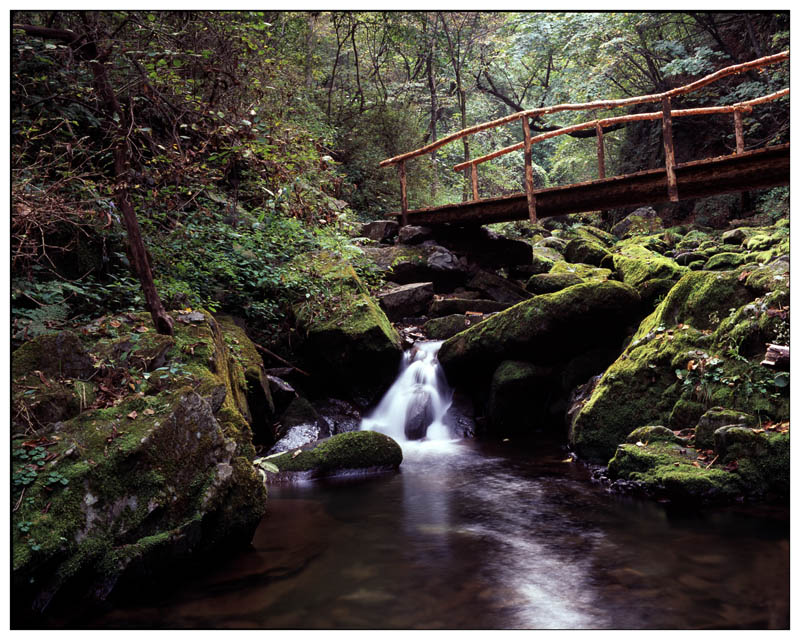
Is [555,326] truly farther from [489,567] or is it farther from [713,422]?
[489,567]

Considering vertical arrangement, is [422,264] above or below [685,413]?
above

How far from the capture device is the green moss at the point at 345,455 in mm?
5996

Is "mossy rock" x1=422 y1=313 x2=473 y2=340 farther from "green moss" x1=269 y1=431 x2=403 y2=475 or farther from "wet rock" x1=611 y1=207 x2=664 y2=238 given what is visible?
"wet rock" x1=611 y1=207 x2=664 y2=238

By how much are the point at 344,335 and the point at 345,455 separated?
2.32 m

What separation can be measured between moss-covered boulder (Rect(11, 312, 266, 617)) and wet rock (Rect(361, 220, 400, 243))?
9011 millimetres

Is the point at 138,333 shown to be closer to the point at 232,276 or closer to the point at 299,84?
the point at 232,276

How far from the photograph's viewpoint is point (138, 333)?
15.4 ft

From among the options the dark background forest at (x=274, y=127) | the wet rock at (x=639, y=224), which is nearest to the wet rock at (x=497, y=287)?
the dark background forest at (x=274, y=127)

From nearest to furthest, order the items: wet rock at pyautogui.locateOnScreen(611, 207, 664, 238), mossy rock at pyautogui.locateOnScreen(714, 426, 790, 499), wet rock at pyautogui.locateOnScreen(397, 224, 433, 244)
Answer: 1. mossy rock at pyautogui.locateOnScreen(714, 426, 790, 499)
2. wet rock at pyautogui.locateOnScreen(397, 224, 433, 244)
3. wet rock at pyautogui.locateOnScreen(611, 207, 664, 238)

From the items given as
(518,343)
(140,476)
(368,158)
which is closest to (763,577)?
(140,476)

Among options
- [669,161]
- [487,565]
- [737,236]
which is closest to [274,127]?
[487,565]

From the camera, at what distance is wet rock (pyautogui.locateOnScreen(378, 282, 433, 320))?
1063 centimetres

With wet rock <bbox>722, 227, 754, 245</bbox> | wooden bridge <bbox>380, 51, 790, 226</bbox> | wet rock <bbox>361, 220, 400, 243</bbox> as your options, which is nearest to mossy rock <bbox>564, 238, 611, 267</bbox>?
wooden bridge <bbox>380, 51, 790, 226</bbox>

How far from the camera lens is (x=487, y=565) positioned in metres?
3.97
